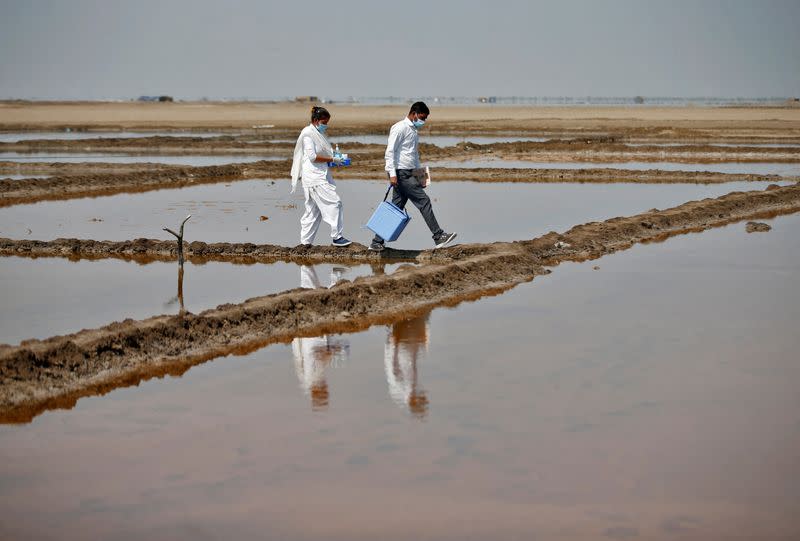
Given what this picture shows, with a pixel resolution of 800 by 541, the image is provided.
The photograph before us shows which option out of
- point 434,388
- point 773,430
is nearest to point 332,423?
point 434,388

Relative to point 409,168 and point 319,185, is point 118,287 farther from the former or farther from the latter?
point 409,168

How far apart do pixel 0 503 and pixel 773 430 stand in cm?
407

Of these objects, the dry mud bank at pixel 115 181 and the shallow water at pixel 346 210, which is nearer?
the shallow water at pixel 346 210

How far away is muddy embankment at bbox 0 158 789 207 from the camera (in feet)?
67.3

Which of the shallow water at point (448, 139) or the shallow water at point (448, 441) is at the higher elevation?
the shallow water at point (448, 139)

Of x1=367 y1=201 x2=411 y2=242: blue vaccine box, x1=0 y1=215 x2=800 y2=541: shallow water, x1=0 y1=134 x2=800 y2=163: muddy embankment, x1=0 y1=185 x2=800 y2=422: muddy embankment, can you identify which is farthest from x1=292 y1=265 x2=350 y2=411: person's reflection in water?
x1=0 y1=134 x2=800 y2=163: muddy embankment

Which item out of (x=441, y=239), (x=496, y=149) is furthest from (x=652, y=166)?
(x=441, y=239)

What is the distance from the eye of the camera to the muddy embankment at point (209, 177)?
2050 cm

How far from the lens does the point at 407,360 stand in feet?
25.2

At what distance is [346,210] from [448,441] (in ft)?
37.3

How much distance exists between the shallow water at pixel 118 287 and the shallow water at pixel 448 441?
1742 mm

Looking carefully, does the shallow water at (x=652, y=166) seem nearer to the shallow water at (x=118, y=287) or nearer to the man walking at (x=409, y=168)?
the man walking at (x=409, y=168)

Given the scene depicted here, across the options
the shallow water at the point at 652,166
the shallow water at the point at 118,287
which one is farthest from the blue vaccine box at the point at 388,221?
the shallow water at the point at 652,166

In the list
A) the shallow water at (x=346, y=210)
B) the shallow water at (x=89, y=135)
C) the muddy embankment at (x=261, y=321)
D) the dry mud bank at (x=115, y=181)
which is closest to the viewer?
the muddy embankment at (x=261, y=321)
